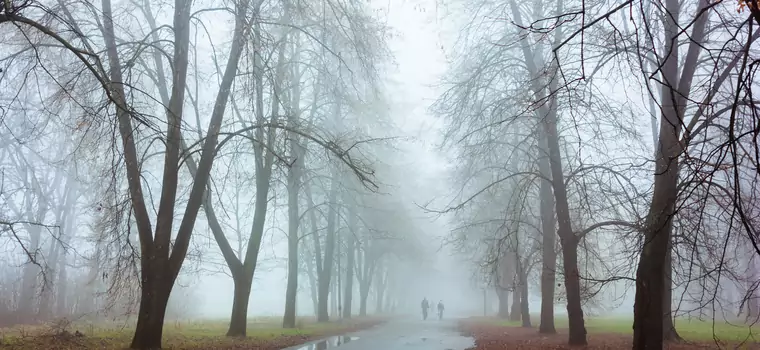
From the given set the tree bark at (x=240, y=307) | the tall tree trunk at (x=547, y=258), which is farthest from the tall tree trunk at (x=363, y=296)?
the tree bark at (x=240, y=307)

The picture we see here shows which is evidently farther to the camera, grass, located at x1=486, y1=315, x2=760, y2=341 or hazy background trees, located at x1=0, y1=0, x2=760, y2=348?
grass, located at x1=486, y1=315, x2=760, y2=341

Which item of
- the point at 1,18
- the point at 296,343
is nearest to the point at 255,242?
the point at 296,343

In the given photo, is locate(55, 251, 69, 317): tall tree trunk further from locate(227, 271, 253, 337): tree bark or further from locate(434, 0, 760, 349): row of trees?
locate(434, 0, 760, 349): row of trees

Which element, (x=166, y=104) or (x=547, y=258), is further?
(x=547, y=258)

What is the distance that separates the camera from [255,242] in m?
16.8

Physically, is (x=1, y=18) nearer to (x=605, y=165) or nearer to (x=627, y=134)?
(x=605, y=165)

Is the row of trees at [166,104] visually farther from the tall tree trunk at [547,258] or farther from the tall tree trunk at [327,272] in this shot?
the tall tree trunk at [547,258]

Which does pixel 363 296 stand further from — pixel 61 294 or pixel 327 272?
pixel 61 294

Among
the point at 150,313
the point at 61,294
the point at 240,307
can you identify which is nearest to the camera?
the point at 150,313

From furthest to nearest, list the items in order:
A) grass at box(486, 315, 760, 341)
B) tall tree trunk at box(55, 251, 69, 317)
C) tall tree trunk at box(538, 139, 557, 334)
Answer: tall tree trunk at box(55, 251, 69, 317) → tall tree trunk at box(538, 139, 557, 334) → grass at box(486, 315, 760, 341)

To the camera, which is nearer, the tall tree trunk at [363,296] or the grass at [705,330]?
the grass at [705,330]

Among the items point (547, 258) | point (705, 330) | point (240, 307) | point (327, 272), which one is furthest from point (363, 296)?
point (705, 330)

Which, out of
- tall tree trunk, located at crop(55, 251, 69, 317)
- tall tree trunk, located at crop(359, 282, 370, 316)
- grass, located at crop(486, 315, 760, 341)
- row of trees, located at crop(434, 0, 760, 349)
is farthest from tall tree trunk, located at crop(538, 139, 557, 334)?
tall tree trunk, located at crop(55, 251, 69, 317)

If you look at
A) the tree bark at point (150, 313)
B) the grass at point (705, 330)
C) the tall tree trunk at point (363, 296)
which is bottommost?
the tall tree trunk at point (363, 296)
